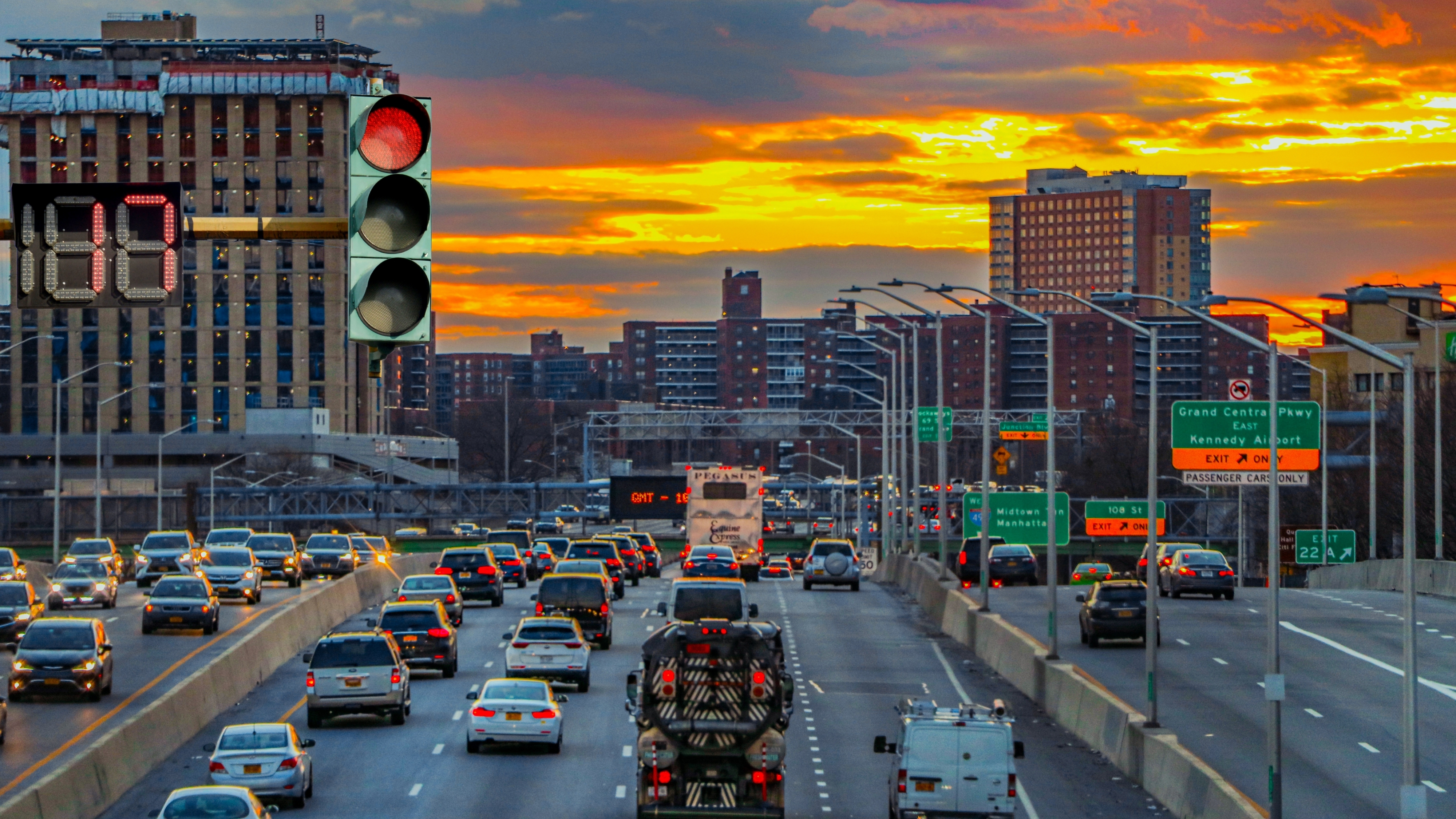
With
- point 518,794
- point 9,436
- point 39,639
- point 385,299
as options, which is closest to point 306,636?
point 39,639

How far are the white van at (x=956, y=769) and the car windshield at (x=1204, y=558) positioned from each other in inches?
1637

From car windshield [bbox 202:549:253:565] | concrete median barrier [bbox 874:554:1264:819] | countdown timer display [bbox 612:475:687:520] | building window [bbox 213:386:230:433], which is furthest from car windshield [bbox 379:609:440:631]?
building window [bbox 213:386:230:433]

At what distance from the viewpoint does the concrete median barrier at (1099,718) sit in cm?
2639

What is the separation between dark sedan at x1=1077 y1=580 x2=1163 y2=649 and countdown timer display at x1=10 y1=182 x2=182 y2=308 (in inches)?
1640

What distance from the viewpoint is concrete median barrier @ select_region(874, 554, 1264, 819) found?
2639 centimetres

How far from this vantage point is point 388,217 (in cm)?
796

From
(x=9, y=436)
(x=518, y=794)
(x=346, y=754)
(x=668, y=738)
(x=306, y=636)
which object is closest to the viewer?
(x=668, y=738)

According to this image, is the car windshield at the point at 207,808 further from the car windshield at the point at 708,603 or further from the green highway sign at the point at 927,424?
the green highway sign at the point at 927,424

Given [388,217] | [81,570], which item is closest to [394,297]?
[388,217]

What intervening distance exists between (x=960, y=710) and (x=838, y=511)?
148857mm

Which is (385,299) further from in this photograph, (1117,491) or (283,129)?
(283,129)

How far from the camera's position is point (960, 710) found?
2627 cm

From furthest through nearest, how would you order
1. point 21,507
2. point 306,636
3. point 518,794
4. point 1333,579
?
point 21,507
point 1333,579
point 306,636
point 518,794

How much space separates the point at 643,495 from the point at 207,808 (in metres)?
84.3
